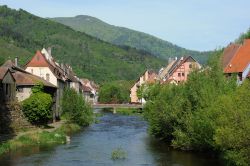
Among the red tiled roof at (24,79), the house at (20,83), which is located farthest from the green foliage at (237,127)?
the red tiled roof at (24,79)

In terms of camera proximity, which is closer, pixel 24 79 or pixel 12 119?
pixel 12 119

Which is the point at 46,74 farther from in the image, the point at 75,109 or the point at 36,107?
the point at 36,107

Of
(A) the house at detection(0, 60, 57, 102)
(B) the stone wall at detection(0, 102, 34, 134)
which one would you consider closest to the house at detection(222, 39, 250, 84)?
(A) the house at detection(0, 60, 57, 102)

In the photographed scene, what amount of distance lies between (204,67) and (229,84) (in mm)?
6208

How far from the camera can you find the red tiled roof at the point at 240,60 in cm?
6819

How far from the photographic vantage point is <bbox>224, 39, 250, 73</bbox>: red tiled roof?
224 ft

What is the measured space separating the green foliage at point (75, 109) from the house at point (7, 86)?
15.9 metres

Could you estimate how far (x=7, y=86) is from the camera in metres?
65.2

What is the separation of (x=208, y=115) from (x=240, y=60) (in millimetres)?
30079

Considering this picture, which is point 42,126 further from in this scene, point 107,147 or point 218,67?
point 218,67

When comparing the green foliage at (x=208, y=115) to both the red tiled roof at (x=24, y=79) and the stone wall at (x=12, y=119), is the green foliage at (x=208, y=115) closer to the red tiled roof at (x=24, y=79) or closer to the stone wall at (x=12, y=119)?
the stone wall at (x=12, y=119)

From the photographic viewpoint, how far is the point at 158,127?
200 ft

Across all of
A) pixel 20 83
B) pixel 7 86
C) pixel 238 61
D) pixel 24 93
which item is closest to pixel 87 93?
pixel 24 93

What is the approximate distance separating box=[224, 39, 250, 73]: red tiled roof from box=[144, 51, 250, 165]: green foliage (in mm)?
11290
